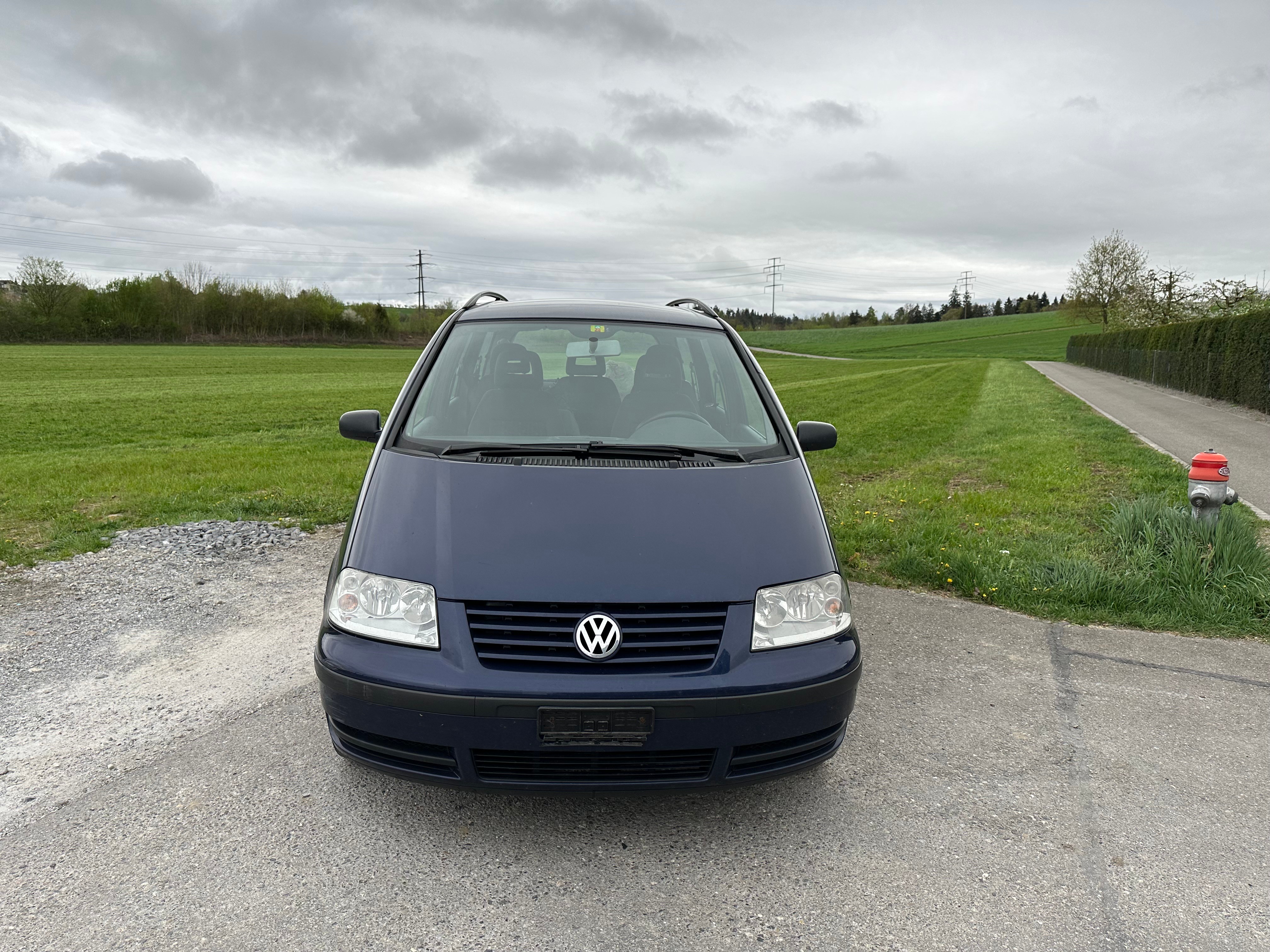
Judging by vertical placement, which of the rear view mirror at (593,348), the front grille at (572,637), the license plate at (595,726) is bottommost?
the license plate at (595,726)

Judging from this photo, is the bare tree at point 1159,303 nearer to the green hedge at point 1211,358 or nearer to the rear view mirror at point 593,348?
the green hedge at point 1211,358

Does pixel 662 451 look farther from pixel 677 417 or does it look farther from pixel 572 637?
pixel 572 637

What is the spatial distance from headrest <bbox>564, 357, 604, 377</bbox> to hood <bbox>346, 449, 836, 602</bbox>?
36.9 inches

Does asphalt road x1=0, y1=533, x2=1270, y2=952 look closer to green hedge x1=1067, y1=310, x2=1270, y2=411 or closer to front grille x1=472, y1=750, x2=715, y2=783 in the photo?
front grille x1=472, y1=750, x2=715, y2=783

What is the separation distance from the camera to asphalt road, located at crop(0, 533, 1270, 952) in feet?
7.77

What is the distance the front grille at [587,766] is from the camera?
2.55 m

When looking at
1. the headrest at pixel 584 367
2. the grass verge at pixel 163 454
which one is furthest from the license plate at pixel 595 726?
the grass verge at pixel 163 454

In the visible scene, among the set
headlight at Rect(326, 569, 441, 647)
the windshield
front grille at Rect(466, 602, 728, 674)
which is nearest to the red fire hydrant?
the windshield

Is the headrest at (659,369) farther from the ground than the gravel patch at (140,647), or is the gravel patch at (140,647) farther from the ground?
the headrest at (659,369)

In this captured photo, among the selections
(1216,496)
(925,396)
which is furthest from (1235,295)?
(1216,496)

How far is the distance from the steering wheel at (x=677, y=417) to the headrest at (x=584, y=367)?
399 mm

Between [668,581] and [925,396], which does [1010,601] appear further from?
[925,396]

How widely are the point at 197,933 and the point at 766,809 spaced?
179cm

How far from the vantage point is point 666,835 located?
2.82m
